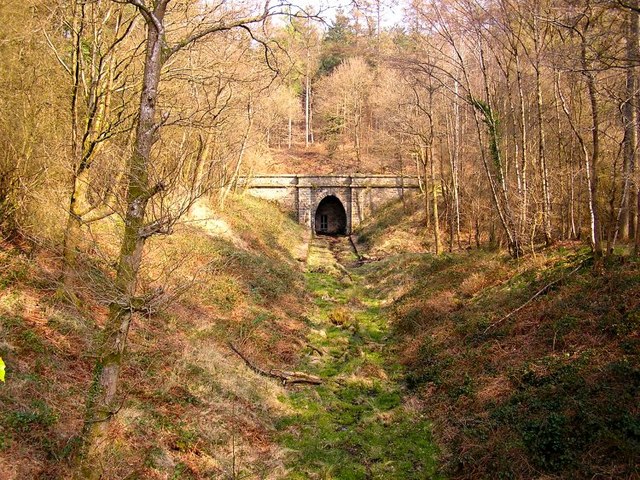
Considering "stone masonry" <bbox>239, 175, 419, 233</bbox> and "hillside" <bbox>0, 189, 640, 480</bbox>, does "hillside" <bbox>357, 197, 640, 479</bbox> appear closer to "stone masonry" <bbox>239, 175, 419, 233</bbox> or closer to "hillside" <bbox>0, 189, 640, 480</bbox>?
"hillside" <bbox>0, 189, 640, 480</bbox>

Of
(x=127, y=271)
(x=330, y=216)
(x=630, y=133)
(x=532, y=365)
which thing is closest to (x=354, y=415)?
(x=532, y=365)

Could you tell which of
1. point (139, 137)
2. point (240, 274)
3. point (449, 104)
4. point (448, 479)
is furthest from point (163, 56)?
point (449, 104)

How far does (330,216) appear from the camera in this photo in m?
40.3

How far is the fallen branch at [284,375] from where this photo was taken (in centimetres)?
970

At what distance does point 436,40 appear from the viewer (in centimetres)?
1761

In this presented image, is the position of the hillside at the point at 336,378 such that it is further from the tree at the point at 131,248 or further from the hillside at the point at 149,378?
the tree at the point at 131,248

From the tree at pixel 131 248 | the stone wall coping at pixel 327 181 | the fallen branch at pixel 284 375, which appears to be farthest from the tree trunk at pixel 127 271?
the stone wall coping at pixel 327 181

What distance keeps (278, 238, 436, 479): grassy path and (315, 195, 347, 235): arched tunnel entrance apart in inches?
992

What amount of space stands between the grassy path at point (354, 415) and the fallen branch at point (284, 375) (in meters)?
0.31

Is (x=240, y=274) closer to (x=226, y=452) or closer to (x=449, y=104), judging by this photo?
(x=226, y=452)

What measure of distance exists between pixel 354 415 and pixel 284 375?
190 centimetres

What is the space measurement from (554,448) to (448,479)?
5.15 feet

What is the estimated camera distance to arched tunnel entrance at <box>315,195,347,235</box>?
4000cm

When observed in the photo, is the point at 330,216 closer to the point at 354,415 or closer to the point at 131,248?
the point at 354,415
